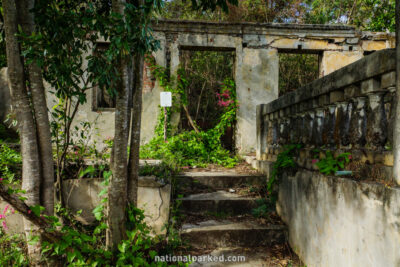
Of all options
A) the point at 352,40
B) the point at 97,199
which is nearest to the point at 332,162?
the point at 97,199

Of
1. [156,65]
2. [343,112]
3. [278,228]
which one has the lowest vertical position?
[278,228]

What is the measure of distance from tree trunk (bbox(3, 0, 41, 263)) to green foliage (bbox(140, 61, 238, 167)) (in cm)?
338

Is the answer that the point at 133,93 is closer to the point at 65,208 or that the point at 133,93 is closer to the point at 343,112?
the point at 65,208

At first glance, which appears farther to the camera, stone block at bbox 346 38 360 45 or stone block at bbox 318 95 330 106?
stone block at bbox 346 38 360 45

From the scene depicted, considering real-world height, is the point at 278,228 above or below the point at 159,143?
below

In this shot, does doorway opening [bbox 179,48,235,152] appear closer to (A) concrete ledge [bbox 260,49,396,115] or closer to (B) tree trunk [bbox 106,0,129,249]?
(A) concrete ledge [bbox 260,49,396,115]

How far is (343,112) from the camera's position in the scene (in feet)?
7.42

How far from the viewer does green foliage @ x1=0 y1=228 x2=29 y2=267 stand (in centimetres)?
249

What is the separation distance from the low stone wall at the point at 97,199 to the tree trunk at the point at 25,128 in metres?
0.63

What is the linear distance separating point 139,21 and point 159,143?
4.97 meters

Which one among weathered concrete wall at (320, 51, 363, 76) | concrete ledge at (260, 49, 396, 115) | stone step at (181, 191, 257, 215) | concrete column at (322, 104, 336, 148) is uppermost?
weathered concrete wall at (320, 51, 363, 76)

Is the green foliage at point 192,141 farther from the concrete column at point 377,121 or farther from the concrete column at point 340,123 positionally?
the concrete column at point 377,121

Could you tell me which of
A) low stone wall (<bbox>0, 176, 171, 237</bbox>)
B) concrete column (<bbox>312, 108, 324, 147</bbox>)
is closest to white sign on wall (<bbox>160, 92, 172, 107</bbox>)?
low stone wall (<bbox>0, 176, 171, 237</bbox>)

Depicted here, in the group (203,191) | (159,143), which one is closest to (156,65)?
(159,143)
